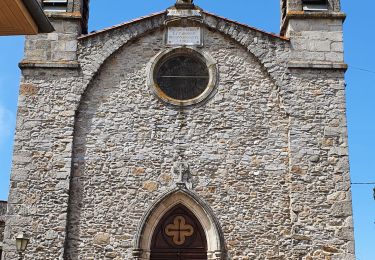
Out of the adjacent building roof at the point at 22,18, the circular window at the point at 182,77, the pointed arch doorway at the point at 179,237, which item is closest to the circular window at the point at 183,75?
the circular window at the point at 182,77

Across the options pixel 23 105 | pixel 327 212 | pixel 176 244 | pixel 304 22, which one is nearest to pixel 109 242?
pixel 176 244

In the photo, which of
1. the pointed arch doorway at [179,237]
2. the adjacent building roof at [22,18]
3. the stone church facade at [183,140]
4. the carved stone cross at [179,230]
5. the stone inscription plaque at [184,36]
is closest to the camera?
the adjacent building roof at [22,18]

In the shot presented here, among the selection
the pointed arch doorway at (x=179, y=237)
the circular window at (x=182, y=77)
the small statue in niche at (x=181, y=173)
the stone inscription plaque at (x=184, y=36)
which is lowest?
the pointed arch doorway at (x=179, y=237)

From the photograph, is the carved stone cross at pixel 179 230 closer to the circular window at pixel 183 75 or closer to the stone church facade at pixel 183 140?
the stone church facade at pixel 183 140

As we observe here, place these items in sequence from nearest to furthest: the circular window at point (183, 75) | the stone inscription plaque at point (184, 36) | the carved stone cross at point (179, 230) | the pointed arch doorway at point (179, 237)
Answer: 1. the pointed arch doorway at point (179, 237)
2. the carved stone cross at point (179, 230)
3. the circular window at point (183, 75)
4. the stone inscription plaque at point (184, 36)

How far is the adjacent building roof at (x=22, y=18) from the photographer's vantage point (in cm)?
585

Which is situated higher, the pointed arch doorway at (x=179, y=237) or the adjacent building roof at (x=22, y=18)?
the adjacent building roof at (x=22, y=18)

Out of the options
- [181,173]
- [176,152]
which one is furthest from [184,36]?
[181,173]

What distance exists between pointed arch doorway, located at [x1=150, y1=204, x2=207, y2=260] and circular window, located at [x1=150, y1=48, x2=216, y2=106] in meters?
2.44

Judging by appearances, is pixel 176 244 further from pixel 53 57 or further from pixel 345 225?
pixel 53 57

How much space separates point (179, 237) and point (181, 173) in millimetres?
1286

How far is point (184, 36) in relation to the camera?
13289 mm

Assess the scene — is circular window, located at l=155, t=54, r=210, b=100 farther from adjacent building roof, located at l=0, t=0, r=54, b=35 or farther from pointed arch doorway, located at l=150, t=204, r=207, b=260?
adjacent building roof, located at l=0, t=0, r=54, b=35

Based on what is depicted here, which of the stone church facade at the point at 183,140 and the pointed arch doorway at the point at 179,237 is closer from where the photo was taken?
the stone church facade at the point at 183,140
